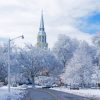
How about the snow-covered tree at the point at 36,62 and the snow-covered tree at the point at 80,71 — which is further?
the snow-covered tree at the point at 36,62

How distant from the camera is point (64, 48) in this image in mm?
129875

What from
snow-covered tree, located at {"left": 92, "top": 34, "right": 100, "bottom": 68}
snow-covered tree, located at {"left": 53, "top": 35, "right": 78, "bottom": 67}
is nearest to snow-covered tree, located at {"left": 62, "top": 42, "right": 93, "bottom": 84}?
snow-covered tree, located at {"left": 92, "top": 34, "right": 100, "bottom": 68}

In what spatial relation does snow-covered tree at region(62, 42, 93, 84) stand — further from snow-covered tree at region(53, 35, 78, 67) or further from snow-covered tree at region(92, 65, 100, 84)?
snow-covered tree at region(53, 35, 78, 67)

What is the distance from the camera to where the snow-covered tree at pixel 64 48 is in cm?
12631

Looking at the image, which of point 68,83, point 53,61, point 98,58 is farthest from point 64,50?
point 68,83

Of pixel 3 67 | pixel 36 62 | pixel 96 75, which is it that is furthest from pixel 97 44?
pixel 3 67

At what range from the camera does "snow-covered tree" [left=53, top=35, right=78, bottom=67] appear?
4973 inches

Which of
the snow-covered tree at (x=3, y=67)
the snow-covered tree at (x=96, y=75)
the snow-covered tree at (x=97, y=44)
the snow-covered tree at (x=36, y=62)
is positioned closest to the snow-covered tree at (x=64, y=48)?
the snow-covered tree at (x=36, y=62)

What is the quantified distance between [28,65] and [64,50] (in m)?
20.4

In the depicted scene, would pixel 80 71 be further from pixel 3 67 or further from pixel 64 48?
pixel 64 48

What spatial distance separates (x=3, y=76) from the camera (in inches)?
4018

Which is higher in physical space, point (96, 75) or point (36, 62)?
point (36, 62)

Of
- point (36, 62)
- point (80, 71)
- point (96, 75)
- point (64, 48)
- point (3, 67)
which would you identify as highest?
point (64, 48)

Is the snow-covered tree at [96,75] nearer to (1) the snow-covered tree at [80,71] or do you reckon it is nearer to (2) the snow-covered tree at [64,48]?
(1) the snow-covered tree at [80,71]
